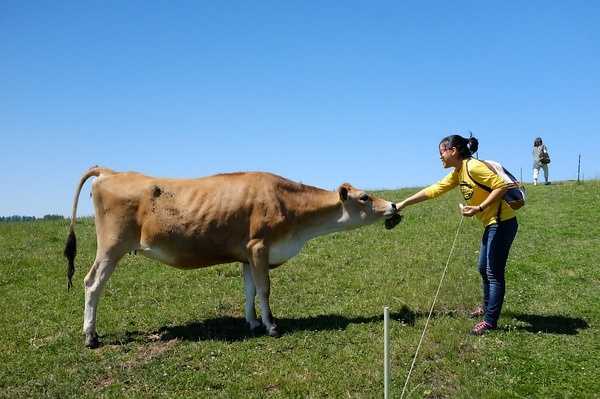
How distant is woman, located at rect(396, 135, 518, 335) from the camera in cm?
948

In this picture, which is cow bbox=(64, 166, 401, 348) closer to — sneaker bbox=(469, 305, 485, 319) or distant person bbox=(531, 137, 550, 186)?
sneaker bbox=(469, 305, 485, 319)

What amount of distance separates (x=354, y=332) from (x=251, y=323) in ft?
6.09

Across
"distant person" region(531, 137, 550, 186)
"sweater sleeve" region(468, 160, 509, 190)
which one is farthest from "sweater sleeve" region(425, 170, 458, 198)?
"distant person" region(531, 137, 550, 186)

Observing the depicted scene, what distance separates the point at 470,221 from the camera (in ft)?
74.2

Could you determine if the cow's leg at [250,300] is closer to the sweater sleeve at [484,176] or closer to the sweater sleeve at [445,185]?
the sweater sleeve at [445,185]

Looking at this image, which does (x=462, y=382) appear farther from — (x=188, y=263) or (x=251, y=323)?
(x=188, y=263)

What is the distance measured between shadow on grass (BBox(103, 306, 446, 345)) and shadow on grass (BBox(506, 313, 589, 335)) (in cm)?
129

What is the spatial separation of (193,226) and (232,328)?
2020 millimetres

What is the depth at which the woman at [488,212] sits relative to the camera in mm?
9484

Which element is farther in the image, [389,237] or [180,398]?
[389,237]

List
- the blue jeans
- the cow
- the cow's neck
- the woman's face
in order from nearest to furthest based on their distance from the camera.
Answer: the blue jeans
the woman's face
the cow
the cow's neck

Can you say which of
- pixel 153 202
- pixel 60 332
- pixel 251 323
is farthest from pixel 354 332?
pixel 60 332

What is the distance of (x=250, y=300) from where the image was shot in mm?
10727

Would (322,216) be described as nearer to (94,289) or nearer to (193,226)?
(193,226)
